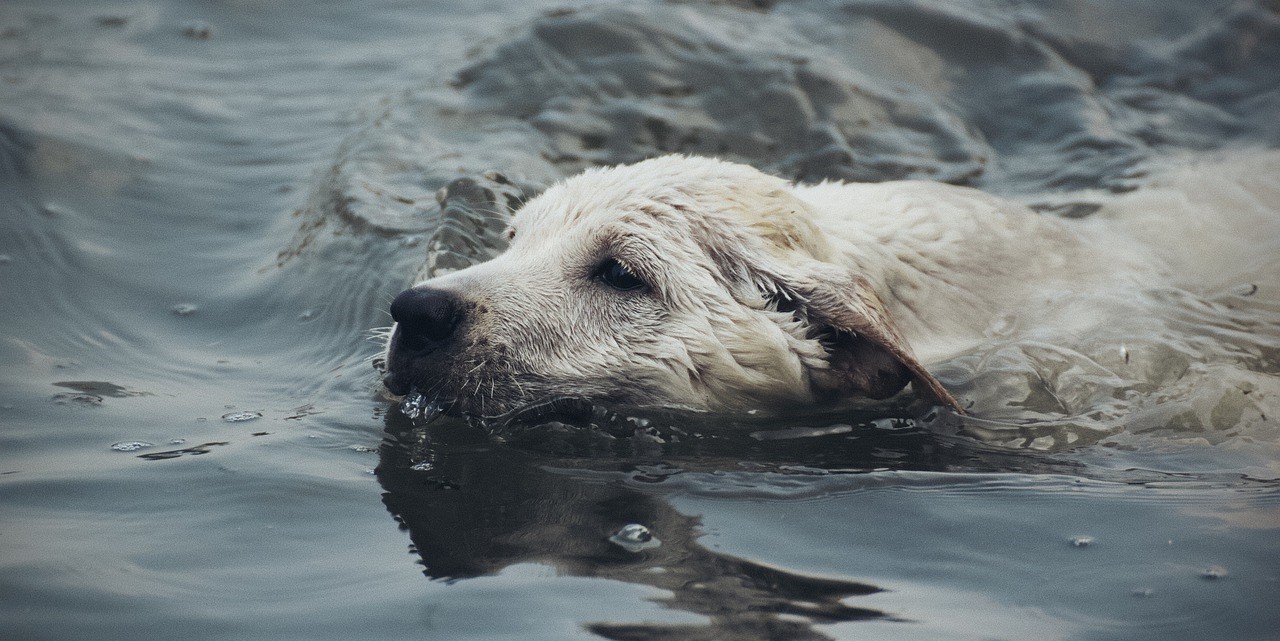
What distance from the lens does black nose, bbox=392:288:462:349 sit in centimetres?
436

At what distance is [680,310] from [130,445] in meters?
2.14

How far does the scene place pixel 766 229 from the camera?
190 inches

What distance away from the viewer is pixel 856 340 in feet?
15.7

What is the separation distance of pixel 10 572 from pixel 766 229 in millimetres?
2919

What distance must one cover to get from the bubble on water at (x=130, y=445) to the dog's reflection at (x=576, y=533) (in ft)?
2.92

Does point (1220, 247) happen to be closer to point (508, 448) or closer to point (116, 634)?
point (508, 448)

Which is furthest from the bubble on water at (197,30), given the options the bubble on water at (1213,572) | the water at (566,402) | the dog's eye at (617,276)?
the bubble on water at (1213,572)

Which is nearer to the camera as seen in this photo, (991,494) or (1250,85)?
(991,494)

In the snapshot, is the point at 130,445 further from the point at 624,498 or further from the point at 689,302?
the point at 689,302

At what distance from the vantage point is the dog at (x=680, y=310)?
14.8ft

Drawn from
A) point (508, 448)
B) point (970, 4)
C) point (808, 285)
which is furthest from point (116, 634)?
point (970, 4)

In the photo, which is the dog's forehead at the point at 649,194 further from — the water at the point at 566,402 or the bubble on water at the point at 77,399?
the bubble on water at the point at 77,399

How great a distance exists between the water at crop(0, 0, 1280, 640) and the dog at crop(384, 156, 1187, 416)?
0.19 metres

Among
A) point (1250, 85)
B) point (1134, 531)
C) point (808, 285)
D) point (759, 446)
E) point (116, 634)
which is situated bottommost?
point (116, 634)
